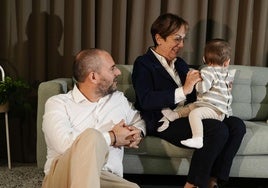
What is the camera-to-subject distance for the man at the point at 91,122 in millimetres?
1301

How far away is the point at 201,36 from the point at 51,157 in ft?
5.49

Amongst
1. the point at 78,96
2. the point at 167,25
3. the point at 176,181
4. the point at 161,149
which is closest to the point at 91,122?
the point at 78,96

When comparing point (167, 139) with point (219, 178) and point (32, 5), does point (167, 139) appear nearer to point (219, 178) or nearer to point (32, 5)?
point (219, 178)

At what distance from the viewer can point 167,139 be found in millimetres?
2006

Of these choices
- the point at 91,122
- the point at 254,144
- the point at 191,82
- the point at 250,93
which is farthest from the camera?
the point at 250,93

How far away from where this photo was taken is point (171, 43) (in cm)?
209

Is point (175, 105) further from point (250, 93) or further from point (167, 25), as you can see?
point (250, 93)

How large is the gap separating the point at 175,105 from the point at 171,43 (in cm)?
36

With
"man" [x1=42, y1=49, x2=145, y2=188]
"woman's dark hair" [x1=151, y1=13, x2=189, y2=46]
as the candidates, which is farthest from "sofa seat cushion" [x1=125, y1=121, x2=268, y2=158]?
"woman's dark hair" [x1=151, y1=13, x2=189, y2=46]

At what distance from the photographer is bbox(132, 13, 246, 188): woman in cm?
186

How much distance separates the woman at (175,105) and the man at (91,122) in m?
0.23

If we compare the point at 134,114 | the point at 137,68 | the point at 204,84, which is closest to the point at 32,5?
the point at 137,68

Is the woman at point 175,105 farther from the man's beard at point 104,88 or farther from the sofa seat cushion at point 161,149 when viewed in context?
the man's beard at point 104,88

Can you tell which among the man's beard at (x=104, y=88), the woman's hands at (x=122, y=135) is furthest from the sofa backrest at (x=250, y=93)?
the woman's hands at (x=122, y=135)
